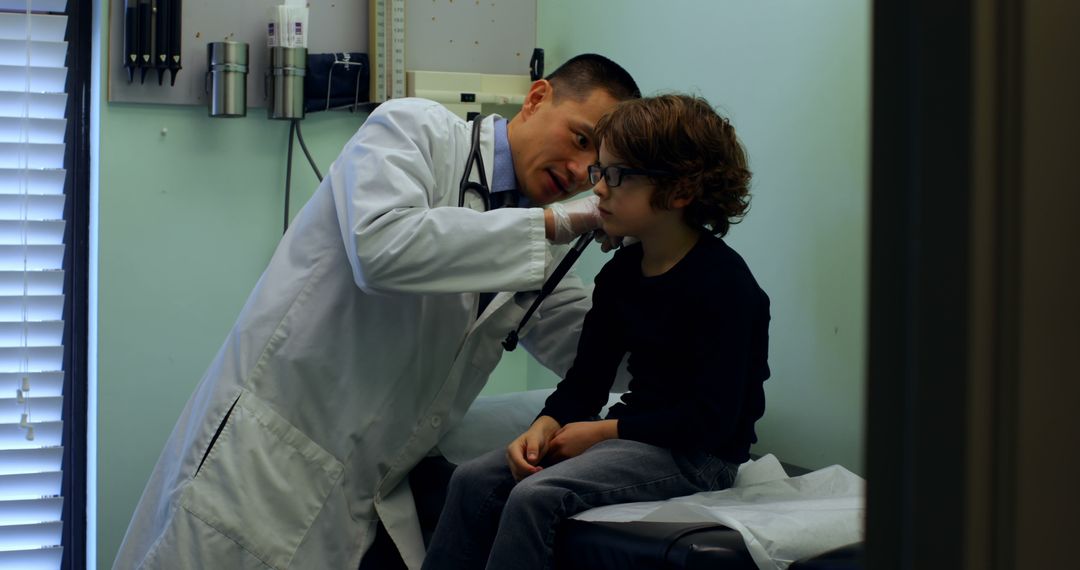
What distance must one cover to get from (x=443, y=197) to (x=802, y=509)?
0.86 m

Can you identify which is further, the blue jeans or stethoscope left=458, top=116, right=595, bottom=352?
stethoscope left=458, top=116, right=595, bottom=352

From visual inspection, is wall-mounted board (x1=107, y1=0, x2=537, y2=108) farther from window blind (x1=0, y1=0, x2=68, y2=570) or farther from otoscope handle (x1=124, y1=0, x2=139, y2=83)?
window blind (x1=0, y1=0, x2=68, y2=570)

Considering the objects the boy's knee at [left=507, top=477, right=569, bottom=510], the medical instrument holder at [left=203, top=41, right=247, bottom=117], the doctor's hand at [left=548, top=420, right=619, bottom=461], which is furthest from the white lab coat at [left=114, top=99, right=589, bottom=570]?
the medical instrument holder at [left=203, top=41, right=247, bottom=117]

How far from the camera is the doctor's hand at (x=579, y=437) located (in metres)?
1.43

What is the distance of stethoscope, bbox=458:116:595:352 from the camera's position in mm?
1690

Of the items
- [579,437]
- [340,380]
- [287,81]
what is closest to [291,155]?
[287,81]

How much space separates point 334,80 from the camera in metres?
2.71

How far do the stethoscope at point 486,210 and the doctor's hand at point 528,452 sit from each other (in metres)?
0.22

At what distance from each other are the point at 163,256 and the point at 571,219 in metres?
1.46

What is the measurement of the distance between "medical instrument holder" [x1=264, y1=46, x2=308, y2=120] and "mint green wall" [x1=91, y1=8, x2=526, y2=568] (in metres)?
0.11

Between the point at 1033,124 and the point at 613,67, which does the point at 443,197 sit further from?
the point at 1033,124

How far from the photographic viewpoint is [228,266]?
8.88ft

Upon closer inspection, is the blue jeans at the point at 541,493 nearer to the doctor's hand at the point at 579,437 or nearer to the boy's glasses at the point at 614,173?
the doctor's hand at the point at 579,437

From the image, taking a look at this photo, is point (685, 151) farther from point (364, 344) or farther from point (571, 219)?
point (364, 344)
